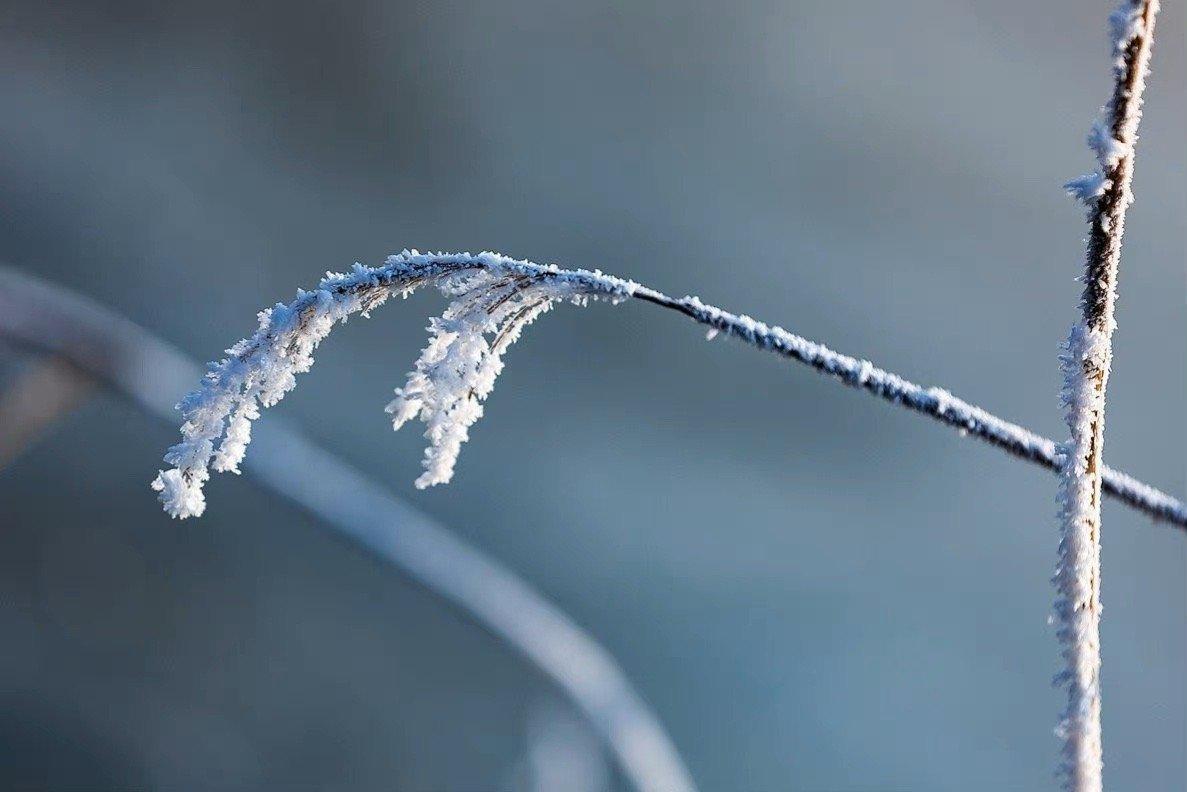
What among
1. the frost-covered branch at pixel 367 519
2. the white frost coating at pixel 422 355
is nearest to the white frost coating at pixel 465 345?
the white frost coating at pixel 422 355

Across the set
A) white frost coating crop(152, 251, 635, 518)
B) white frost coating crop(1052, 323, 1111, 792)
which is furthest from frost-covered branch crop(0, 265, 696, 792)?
white frost coating crop(1052, 323, 1111, 792)

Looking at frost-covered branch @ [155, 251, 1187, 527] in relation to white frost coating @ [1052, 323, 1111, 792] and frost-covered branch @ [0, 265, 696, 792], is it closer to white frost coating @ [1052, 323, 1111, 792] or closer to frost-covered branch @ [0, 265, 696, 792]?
white frost coating @ [1052, 323, 1111, 792]

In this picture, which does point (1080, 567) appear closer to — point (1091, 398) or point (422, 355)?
point (1091, 398)

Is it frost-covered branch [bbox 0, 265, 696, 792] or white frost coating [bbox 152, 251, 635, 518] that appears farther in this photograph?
frost-covered branch [bbox 0, 265, 696, 792]

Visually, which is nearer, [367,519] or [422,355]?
[422,355]

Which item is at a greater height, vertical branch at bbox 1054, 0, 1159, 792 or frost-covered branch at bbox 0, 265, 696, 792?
frost-covered branch at bbox 0, 265, 696, 792

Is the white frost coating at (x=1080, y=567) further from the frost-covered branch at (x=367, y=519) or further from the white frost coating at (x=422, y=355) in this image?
the frost-covered branch at (x=367, y=519)

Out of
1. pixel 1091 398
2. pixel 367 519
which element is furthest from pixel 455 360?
pixel 367 519
